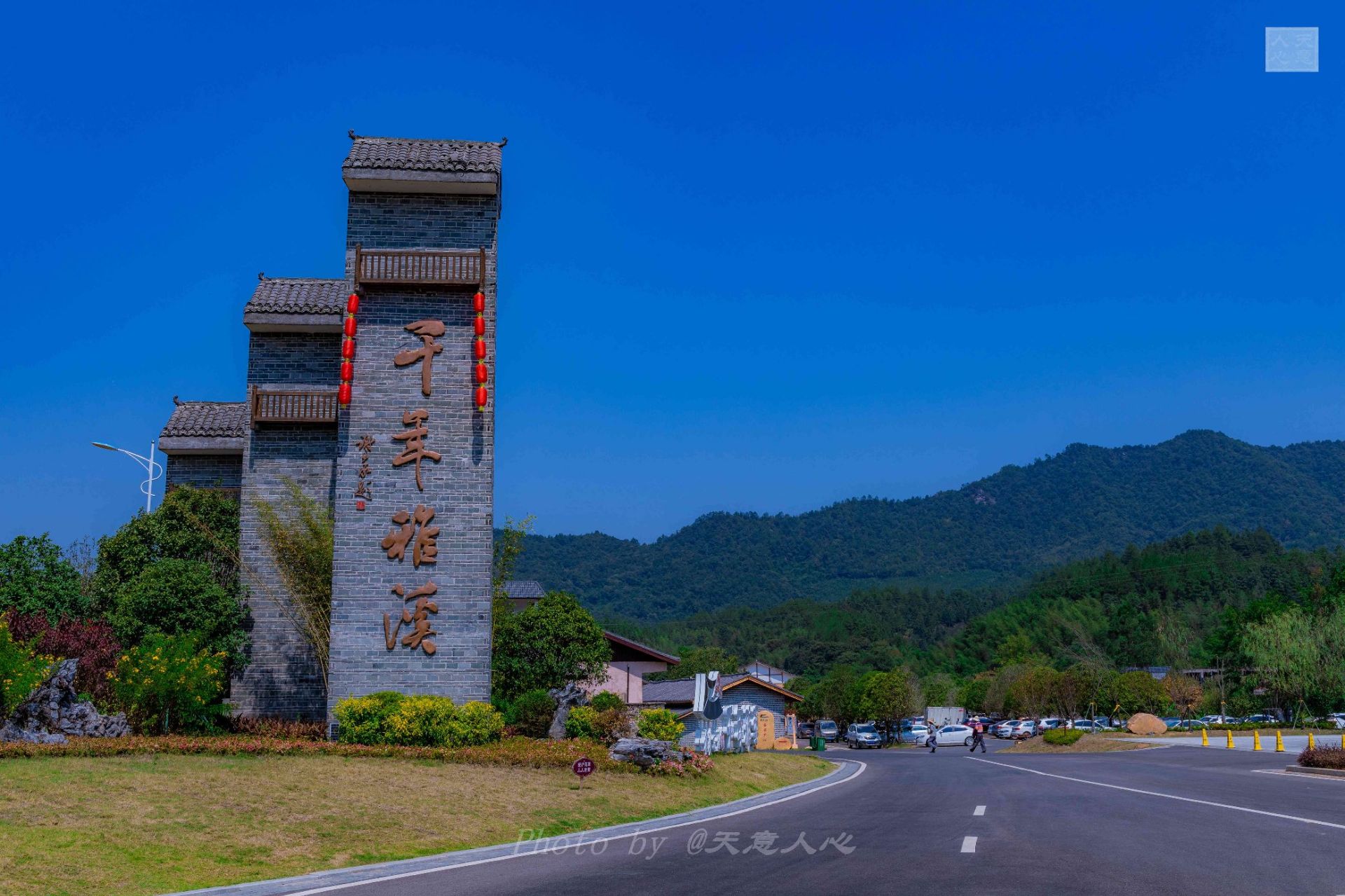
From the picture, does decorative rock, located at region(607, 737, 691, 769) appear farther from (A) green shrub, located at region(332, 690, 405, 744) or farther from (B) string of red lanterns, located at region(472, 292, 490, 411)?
(B) string of red lanterns, located at region(472, 292, 490, 411)

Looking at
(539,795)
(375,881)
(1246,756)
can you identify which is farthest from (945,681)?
(375,881)

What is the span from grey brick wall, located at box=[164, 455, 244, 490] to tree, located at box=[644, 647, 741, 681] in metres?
45.3

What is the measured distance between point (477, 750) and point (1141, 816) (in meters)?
12.1

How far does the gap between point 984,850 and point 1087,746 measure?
1572 inches

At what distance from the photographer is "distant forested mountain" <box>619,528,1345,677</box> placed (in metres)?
104

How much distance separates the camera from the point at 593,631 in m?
33.9

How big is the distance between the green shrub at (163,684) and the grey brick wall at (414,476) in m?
2.80

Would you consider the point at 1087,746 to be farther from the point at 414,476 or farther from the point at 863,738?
the point at 414,476

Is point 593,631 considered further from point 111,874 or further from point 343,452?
point 111,874

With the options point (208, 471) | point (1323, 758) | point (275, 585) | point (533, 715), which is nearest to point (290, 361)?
point (208, 471)

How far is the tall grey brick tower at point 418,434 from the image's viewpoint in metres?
25.7

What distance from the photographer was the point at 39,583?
30188 mm

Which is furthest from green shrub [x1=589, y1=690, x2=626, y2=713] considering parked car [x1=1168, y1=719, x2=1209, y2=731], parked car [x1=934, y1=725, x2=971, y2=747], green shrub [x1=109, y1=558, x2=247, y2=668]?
parked car [x1=1168, y1=719, x2=1209, y2=731]

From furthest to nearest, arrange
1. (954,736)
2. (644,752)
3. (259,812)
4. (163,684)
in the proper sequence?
(954,736) < (163,684) < (644,752) < (259,812)
